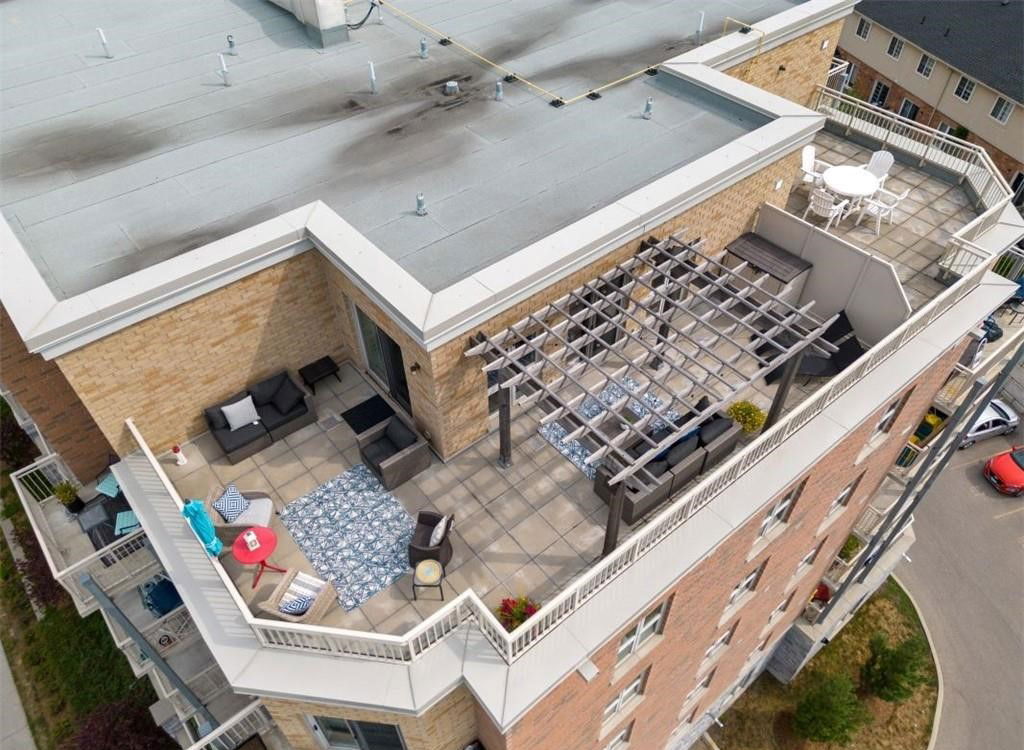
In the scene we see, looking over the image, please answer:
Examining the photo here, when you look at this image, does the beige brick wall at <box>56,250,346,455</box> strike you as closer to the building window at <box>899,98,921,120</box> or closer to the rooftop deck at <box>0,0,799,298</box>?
the rooftop deck at <box>0,0,799,298</box>

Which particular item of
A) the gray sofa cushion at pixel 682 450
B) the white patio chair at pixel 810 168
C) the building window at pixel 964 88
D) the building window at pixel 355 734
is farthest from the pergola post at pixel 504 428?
the building window at pixel 964 88

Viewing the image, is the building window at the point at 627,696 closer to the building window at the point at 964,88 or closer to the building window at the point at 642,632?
the building window at the point at 642,632

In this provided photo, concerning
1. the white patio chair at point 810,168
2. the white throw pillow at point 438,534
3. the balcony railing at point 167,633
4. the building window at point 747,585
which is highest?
the white patio chair at point 810,168

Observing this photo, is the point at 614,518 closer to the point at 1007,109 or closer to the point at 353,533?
the point at 353,533

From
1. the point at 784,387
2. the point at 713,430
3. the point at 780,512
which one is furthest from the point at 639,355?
the point at 780,512

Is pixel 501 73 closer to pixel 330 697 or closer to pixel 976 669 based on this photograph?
pixel 330 697
